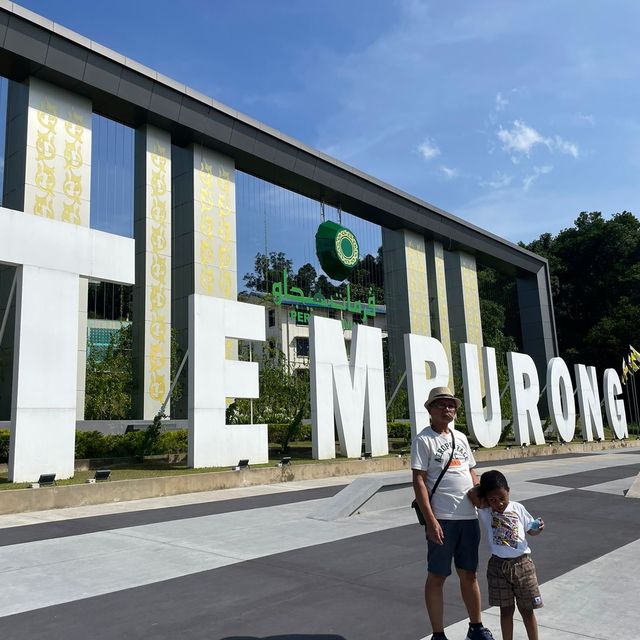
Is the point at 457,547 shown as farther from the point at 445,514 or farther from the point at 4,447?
the point at 4,447

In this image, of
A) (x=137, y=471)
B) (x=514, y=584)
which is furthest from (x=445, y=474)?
(x=137, y=471)

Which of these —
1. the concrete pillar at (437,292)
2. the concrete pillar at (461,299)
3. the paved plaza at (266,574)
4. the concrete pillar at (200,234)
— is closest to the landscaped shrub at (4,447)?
the paved plaza at (266,574)

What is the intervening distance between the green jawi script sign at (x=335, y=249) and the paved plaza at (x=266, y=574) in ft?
68.3

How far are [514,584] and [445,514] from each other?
23.7 inches

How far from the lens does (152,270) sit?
75.8ft

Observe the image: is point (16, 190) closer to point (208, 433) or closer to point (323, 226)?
point (208, 433)

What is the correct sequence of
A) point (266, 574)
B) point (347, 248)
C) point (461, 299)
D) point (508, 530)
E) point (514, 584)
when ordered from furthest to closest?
point (461, 299) < point (347, 248) < point (266, 574) < point (508, 530) < point (514, 584)

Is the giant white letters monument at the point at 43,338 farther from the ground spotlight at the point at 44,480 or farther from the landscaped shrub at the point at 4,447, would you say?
the landscaped shrub at the point at 4,447

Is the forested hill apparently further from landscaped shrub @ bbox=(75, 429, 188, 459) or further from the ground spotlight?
the ground spotlight

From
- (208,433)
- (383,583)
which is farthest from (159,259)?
(383,583)

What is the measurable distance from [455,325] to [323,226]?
40.6ft

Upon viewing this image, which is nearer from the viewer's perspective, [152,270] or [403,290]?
[152,270]

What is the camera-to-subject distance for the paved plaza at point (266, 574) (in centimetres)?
465

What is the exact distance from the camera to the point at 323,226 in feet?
101
